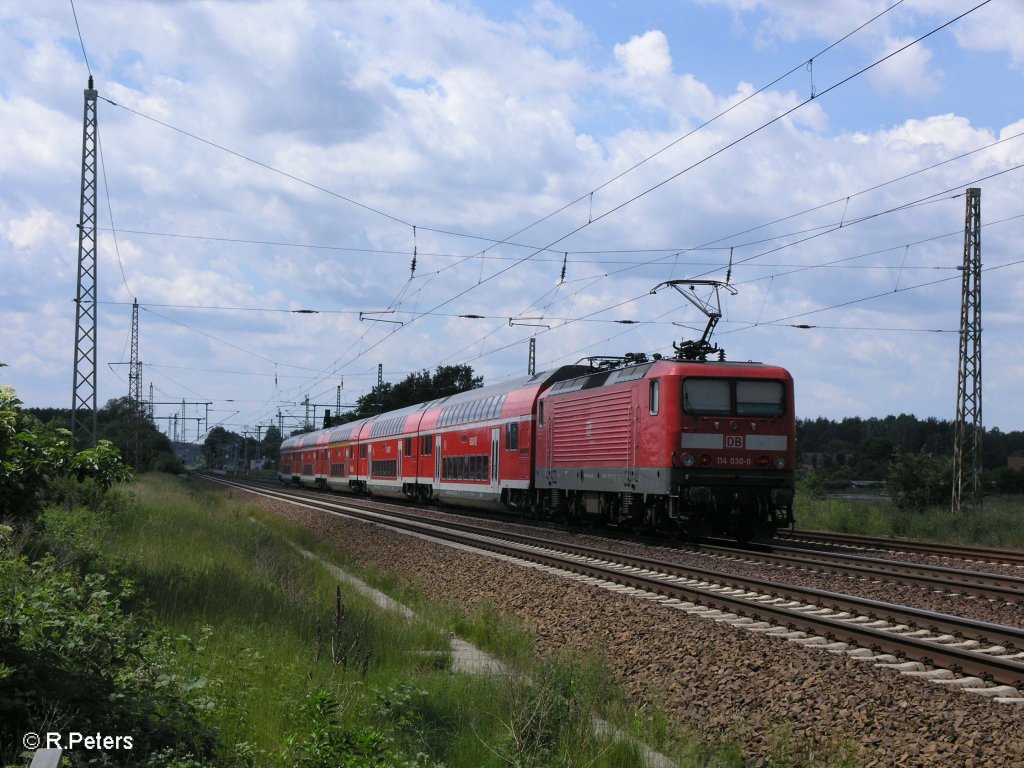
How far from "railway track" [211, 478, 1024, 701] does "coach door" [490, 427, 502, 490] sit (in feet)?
40.9

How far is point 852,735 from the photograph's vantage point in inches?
281

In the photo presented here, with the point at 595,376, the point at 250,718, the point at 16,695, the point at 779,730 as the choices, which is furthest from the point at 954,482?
the point at 16,695

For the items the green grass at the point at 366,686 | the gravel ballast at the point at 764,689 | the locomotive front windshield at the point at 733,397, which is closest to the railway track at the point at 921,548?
the locomotive front windshield at the point at 733,397

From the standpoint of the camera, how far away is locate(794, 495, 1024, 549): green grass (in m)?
23.3

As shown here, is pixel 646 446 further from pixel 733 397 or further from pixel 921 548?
pixel 921 548

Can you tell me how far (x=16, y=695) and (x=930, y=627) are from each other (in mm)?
8649

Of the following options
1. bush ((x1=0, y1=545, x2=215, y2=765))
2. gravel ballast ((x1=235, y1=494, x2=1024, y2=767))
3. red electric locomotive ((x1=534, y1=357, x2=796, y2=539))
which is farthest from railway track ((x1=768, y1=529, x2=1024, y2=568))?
bush ((x1=0, y1=545, x2=215, y2=765))

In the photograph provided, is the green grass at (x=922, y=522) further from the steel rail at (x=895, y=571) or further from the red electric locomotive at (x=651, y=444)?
the steel rail at (x=895, y=571)

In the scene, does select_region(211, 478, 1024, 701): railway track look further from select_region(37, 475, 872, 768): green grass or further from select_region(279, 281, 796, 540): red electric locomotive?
select_region(279, 281, 796, 540): red electric locomotive

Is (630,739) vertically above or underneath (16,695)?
underneath

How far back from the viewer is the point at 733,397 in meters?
20.4

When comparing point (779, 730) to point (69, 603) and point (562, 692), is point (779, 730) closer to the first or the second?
point (562, 692)

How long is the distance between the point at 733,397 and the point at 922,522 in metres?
8.22

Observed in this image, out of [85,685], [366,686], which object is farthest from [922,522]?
[85,685]
